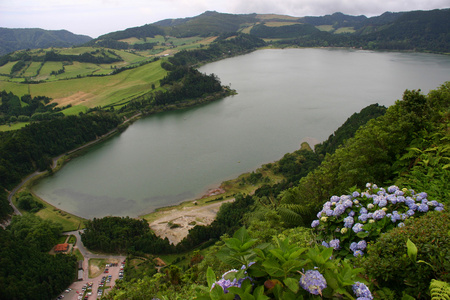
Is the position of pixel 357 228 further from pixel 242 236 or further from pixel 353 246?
pixel 242 236

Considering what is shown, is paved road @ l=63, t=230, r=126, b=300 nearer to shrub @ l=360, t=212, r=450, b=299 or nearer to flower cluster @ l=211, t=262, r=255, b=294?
flower cluster @ l=211, t=262, r=255, b=294

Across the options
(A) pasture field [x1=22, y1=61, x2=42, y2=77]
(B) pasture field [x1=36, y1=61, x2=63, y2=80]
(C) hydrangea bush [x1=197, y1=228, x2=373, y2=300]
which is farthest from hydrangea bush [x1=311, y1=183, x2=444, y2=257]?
(A) pasture field [x1=22, y1=61, x2=42, y2=77]

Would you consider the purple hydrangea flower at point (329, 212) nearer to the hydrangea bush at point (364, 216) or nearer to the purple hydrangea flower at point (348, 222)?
the hydrangea bush at point (364, 216)

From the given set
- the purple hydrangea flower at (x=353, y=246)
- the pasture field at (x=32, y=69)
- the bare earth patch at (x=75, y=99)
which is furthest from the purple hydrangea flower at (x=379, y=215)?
the pasture field at (x=32, y=69)

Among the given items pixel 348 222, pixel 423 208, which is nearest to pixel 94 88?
pixel 348 222

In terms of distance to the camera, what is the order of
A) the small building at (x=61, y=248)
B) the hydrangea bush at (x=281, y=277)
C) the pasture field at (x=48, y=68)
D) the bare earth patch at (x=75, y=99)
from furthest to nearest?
the pasture field at (x=48, y=68) < the bare earth patch at (x=75, y=99) < the small building at (x=61, y=248) < the hydrangea bush at (x=281, y=277)

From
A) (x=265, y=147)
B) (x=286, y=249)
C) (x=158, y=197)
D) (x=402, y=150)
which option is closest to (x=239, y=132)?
(x=265, y=147)
